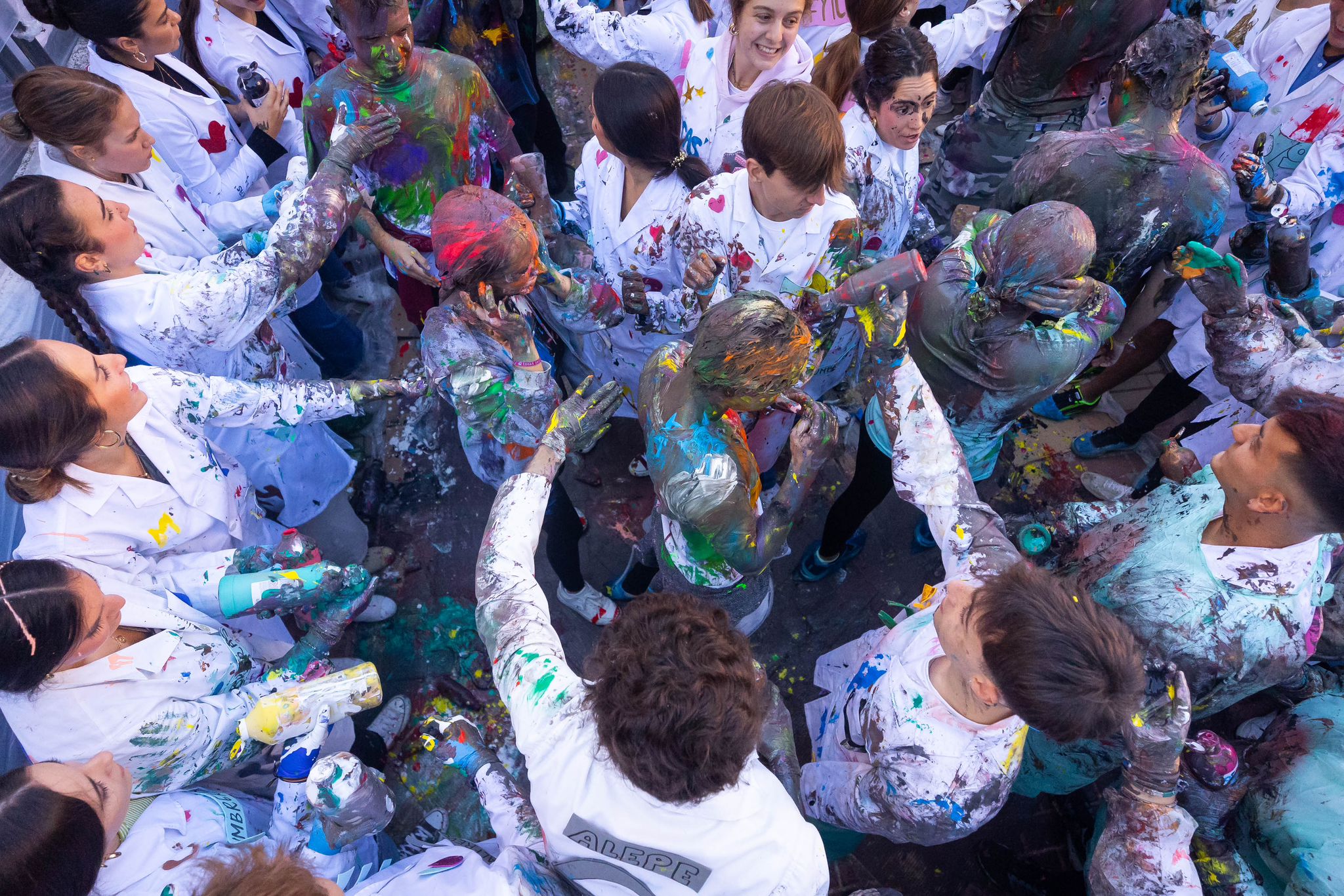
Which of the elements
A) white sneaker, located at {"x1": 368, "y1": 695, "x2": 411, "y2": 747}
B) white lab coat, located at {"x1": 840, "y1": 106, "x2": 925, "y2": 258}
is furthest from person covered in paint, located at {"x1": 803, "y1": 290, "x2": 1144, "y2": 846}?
white sneaker, located at {"x1": 368, "y1": 695, "x2": 411, "y2": 747}

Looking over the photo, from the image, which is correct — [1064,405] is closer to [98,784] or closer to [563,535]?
[563,535]

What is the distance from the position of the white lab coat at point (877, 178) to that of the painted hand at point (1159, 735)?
221 centimetres

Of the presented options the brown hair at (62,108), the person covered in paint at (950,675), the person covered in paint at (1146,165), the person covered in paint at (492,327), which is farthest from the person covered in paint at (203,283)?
the person covered in paint at (1146,165)

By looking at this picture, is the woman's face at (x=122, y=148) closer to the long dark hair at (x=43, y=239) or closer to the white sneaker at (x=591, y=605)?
the long dark hair at (x=43, y=239)

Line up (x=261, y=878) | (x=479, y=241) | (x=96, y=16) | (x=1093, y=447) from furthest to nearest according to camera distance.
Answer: (x=1093, y=447)
(x=96, y=16)
(x=479, y=241)
(x=261, y=878)

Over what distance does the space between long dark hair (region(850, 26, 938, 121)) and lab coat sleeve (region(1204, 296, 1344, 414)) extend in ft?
5.44

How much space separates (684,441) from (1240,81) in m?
3.62

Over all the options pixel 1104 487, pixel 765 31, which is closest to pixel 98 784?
pixel 765 31

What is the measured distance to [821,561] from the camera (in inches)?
141

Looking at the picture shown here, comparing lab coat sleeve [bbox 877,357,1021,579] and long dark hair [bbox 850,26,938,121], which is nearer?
lab coat sleeve [bbox 877,357,1021,579]

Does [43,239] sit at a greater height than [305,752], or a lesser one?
greater

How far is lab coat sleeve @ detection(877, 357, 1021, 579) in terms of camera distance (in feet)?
7.09

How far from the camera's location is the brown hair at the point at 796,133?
7.87 ft

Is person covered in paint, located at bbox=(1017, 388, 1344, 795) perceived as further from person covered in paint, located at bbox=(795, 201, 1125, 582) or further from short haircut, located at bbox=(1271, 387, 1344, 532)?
person covered in paint, located at bbox=(795, 201, 1125, 582)
